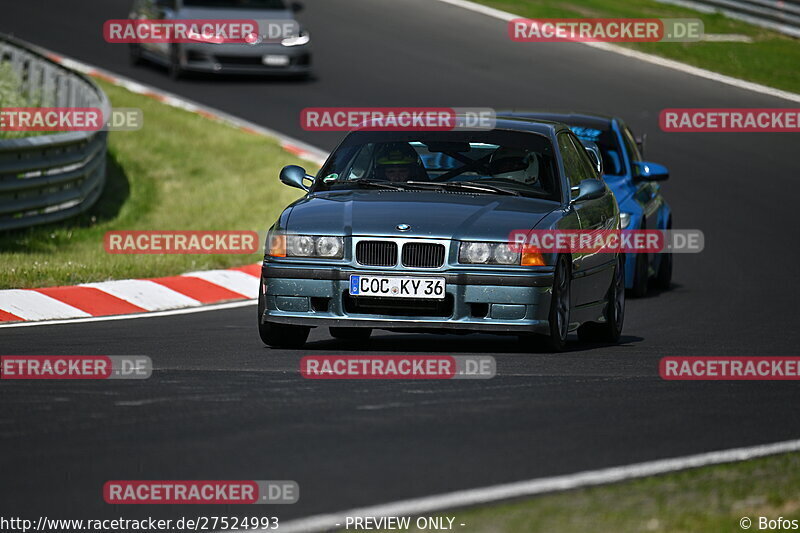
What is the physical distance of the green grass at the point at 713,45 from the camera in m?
28.0

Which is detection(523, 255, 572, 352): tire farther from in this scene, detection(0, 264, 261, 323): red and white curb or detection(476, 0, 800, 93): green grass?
detection(476, 0, 800, 93): green grass

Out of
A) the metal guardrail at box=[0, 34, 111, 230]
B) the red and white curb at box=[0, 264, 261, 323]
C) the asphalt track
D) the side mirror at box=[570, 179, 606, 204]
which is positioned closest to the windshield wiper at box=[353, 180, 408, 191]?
the asphalt track

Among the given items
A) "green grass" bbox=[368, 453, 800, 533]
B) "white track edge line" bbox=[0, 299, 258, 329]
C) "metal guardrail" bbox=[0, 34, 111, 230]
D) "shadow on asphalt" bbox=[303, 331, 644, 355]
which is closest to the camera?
"green grass" bbox=[368, 453, 800, 533]

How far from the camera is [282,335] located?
10.2 meters

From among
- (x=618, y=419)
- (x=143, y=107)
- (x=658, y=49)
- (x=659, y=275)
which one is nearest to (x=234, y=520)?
(x=618, y=419)

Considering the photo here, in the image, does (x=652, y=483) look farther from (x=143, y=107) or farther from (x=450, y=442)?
(x=143, y=107)

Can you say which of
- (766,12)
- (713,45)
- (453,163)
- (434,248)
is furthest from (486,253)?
(766,12)

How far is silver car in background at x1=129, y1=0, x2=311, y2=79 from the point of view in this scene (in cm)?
2645

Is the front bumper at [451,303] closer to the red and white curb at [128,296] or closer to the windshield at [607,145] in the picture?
the red and white curb at [128,296]

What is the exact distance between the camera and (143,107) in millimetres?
23609

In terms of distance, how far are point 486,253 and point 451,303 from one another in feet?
1.16

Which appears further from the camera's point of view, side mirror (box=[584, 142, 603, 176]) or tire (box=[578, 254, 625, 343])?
side mirror (box=[584, 142, 603, 176])

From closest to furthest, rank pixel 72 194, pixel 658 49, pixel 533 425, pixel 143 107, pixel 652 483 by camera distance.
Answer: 1. pixel 652 483
2. pixel 533 425
3. pixel 72 194
4. pixel 143 107
5. pixel 658 49

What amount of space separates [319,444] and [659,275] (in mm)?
9470
